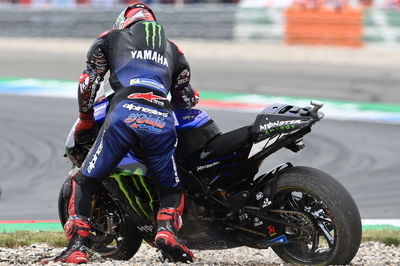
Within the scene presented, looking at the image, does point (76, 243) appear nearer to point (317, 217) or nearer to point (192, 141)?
point (192, 141)

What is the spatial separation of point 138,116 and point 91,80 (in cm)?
47

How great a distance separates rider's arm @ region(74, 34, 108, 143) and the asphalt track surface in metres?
2.44

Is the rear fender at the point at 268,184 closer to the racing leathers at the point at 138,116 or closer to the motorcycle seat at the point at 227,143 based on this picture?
the motorcycle seat at the point at 227,143

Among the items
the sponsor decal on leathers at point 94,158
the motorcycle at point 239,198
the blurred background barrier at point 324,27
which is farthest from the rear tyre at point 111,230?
the blurred background barrier at point 324,27

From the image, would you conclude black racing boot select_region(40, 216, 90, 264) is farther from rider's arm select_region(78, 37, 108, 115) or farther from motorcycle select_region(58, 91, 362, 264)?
rider's arm select_region(78, 37, 108, 115)

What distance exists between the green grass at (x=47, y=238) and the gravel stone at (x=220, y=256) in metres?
0.09

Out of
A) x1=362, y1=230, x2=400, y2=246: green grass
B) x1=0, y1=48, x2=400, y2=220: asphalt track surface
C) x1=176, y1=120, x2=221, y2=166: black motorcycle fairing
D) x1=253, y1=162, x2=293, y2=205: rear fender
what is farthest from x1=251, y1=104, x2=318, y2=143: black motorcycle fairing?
x1=0, y1=48, x2=400, y2=220: asphalt track surface

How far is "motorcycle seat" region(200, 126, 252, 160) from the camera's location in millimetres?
5203

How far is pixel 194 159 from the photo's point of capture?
537cm

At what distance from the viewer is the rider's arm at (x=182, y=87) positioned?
18.0 ft

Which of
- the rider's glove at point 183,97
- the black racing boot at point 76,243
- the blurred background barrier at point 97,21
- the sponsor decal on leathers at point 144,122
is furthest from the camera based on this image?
the blurred background barrier at point 97,21

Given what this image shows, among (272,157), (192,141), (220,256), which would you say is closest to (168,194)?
(192,141)

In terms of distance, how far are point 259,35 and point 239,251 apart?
1490cm

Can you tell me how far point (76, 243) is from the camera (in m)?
5.27
